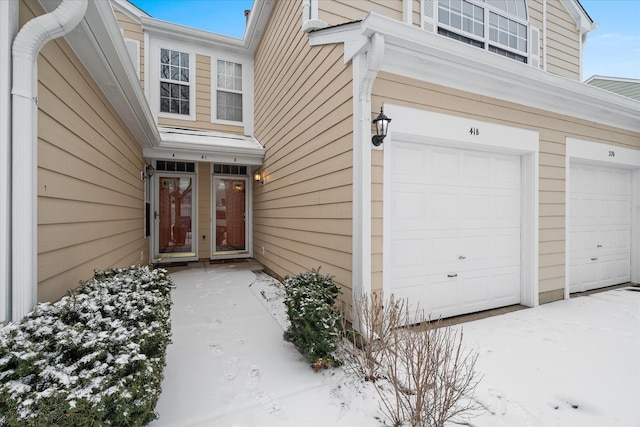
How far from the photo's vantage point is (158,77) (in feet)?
21.1

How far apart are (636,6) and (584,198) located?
3242 mm

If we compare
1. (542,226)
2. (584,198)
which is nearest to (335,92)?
(542,226)

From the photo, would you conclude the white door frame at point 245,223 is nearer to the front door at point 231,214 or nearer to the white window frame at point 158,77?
the front door at point 231,214

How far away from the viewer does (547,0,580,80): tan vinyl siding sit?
577 cm

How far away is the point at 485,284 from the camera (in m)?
3.73

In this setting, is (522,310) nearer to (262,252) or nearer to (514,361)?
(514,361)

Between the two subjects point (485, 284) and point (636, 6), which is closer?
point (485, 284)

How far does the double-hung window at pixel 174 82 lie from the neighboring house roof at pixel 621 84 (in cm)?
1100

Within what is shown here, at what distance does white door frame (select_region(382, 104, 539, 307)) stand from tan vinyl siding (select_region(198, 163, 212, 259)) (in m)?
5.69

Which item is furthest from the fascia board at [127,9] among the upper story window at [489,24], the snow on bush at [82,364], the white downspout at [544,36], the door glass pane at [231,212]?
the white downspout at [544,36]

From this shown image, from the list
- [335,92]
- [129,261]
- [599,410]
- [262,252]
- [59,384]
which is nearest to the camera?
[59,384]

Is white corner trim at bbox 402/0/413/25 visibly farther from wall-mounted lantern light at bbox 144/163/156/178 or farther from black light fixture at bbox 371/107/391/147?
wall-mounted lantern light at bbox 144/163/156/178

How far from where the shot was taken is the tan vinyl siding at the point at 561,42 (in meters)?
5.77

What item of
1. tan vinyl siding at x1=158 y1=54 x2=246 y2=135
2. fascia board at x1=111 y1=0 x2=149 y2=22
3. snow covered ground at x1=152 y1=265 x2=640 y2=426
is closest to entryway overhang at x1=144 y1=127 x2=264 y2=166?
tan vinyl siding at x1=158 y1=54 x2=246 y2=135
